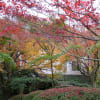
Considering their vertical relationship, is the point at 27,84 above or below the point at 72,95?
below

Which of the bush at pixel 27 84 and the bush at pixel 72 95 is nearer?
the bush at pixel 72 95

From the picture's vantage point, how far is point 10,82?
11.9m

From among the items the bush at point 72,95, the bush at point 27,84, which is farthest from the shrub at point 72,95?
the bush at point 27,84

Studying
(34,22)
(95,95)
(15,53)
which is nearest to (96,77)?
(95,95)

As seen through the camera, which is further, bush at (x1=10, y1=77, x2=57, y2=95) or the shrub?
bush at (x1=10, y1=77, x2=57, y2=95)

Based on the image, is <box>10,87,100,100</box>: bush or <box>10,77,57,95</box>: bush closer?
<box>10,87,100,100</box>: bush

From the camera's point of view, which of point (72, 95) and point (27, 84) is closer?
point (72, 95)

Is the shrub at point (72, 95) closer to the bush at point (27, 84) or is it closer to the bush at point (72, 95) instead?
the bush at point (72, 95)

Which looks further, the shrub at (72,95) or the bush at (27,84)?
the bush at (27,84)

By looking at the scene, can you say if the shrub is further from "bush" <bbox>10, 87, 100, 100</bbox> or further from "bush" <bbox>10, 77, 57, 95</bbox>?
"bush" <bbox>10, 77, 57, 95</bbox>

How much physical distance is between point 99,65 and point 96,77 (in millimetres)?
1297

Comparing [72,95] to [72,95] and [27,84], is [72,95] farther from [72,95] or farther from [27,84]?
[27,84]

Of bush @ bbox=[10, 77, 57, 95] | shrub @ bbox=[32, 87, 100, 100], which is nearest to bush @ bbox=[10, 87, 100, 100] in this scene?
shrub @ bbox=[32, 87, 100, 100]

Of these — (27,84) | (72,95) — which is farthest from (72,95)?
(27,84)
